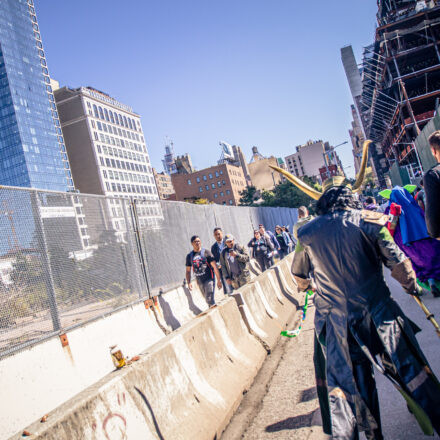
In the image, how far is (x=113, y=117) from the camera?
432ft

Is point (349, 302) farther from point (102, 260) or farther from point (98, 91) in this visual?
point (98, 91)

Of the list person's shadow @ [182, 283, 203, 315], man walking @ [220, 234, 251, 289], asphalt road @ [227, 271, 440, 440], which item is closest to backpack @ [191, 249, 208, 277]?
man walking @ [220, 234, 251, 289]

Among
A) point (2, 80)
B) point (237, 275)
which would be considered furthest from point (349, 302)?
point (2, 80)

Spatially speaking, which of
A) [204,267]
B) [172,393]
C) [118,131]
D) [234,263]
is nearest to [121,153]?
[118,131]

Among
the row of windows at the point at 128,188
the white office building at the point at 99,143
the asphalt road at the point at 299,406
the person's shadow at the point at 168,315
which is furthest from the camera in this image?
the row of windows at the point at 128,188

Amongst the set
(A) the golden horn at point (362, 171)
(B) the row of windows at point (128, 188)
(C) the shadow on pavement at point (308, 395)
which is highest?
(B) the row of windows at point (128, 188)

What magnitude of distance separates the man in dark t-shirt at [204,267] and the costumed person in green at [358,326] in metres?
5.35

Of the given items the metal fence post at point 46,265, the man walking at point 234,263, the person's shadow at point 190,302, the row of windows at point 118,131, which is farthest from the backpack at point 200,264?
the row of windows at point 118,131

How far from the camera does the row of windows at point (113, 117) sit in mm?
125750

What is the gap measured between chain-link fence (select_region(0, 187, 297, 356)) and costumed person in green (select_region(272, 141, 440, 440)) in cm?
310

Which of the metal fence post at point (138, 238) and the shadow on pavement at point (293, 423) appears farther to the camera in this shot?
the metal fence post at point (138, 238)

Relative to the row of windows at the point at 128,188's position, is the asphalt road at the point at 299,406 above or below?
below

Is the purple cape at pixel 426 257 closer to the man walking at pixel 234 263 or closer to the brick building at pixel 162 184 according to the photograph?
the man walking at pixel 234 263

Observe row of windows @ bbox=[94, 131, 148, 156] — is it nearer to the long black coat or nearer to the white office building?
the white office building
